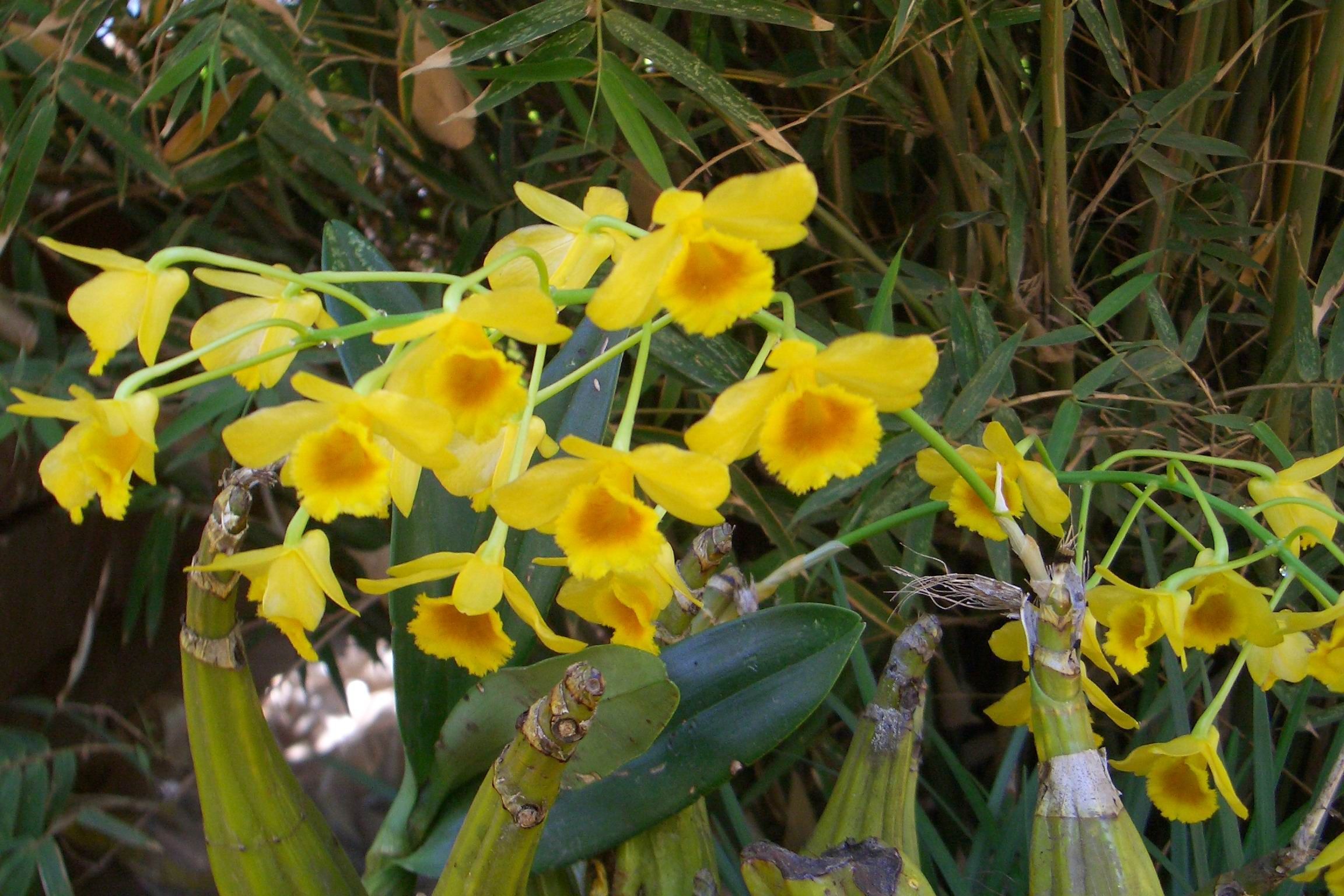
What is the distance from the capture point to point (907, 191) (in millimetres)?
927

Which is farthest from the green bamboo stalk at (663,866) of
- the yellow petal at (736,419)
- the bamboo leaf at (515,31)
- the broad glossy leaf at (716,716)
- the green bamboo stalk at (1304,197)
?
the green bamboo stalk at (1304,197)

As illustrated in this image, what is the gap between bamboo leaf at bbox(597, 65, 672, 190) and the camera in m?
0.60

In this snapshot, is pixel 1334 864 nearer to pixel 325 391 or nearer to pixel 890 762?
pixel 890 762

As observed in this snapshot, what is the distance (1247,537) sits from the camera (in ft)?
2.63

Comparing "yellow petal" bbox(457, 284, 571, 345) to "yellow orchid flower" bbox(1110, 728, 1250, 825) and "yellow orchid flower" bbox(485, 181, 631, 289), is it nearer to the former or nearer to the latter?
"yellow orchid flower" bbox(485, 181, 631, 289)

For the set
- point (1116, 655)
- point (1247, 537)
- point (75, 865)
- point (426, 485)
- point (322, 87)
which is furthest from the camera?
point (75, 865)

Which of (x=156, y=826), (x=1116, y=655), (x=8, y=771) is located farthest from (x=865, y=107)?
(x=156, y=826)

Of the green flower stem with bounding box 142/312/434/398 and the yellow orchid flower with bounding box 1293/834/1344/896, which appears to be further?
the yellow orchid flower with bounding box 1293/834/1344/896

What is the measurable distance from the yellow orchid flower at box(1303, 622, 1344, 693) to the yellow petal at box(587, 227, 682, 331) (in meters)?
0.37

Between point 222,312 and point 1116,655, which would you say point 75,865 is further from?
point 1116,655

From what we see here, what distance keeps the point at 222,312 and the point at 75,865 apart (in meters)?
1.27

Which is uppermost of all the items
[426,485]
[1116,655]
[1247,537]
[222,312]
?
[222,312]

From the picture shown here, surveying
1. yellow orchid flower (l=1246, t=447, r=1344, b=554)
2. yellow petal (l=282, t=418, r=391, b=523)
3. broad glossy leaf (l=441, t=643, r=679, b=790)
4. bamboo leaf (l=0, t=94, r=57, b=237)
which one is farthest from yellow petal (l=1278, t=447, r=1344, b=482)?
bamboo leaf (l=0, t=94, r=57, b=237)

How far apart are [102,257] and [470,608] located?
204 millimetres
